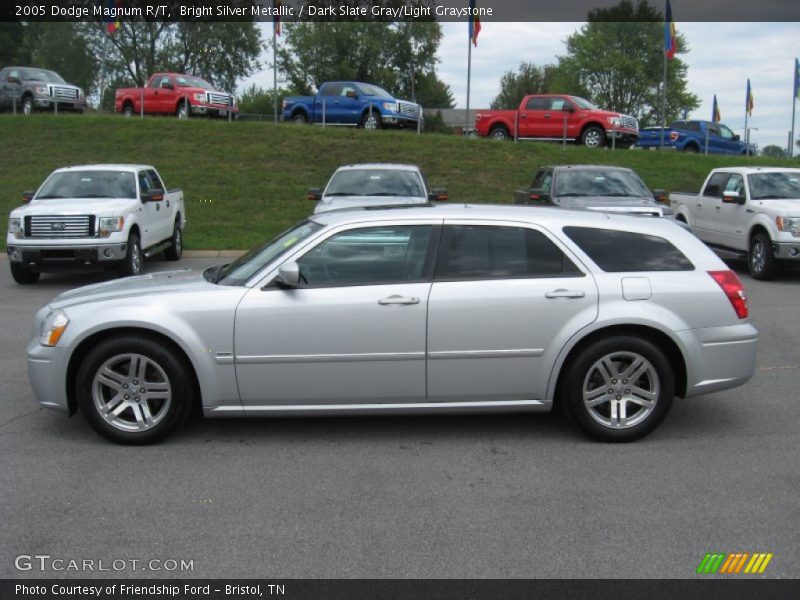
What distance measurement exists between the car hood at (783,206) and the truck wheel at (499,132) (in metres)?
15.4

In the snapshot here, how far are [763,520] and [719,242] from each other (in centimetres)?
1149

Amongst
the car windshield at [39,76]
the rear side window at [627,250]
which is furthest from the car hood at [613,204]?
the car windshield at [39,76]

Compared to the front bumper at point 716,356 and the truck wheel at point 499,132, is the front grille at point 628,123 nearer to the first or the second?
the truck wheel at point 499,132

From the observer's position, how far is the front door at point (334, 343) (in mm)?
5270

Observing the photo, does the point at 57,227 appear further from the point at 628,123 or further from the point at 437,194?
the point at 628,123

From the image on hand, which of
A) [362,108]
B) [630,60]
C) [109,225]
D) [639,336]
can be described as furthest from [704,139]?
[630,60]

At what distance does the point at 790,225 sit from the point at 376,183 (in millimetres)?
6635

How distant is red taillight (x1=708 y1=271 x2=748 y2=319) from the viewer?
5562 millimetres

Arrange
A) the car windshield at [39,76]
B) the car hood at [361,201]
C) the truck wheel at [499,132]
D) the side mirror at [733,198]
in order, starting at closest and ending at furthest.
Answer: the car hood at [361,201], the side mirror at [733,198], the truck wheel at [499,132], the car windshield at [39,76]

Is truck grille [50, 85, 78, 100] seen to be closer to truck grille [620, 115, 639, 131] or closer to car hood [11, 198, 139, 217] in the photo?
car hood [11, 198, 139, 217]

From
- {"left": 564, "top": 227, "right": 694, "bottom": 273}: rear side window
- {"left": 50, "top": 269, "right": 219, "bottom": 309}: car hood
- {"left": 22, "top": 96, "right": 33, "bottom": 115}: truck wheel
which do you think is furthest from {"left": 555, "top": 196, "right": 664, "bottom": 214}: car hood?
{"left": 22, "top": 96, "right": 33, "bottom": 115}: truck wheel

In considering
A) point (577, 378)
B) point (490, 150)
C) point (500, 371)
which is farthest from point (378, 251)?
point (490, 150)

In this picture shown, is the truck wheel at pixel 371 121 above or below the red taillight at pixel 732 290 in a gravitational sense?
above
